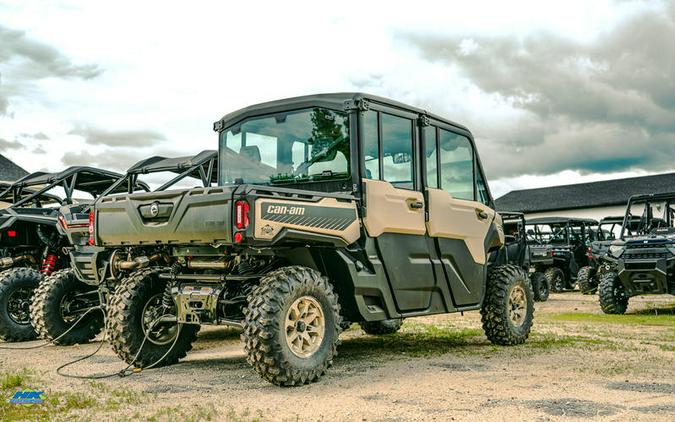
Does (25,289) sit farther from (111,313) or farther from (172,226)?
(172,226)

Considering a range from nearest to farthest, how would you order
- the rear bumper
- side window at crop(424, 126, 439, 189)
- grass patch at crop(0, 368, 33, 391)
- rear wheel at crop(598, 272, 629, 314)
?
1. grass patch at crop(0, 368, 33, 391)
2. side window at crop(424, 126, 439, 189)
3. the rear bumper
4. rear wheel at crop(598, 272, 629, 314)

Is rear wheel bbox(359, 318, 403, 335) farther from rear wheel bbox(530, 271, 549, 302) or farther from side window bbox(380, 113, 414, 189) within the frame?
rear wheel bbox(530, 271, 549, 302)

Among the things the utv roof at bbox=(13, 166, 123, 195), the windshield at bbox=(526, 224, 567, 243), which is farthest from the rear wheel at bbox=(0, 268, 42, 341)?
the windshield at bbox=(526, 224, 567, 243)

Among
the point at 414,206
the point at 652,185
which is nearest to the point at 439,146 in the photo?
the point at 414,206

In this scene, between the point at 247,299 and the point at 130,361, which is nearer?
the point at 247,299

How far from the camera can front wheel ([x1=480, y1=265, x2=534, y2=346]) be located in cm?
888

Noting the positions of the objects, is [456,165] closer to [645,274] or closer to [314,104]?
[314,104]

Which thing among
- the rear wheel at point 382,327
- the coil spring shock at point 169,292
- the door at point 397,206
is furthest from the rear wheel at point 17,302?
the door at point 397,206

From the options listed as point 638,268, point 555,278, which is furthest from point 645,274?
point 555,278

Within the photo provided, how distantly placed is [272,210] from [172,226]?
93cm

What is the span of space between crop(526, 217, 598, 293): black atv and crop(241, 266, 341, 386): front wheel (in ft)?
49.7

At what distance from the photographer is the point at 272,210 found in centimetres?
589

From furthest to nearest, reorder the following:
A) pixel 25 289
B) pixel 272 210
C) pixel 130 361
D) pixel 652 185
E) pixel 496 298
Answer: pixel 652 185, pixel 25 289, pixel 496 298, pixel 130 361, pixel 272 210

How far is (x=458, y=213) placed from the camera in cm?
834
